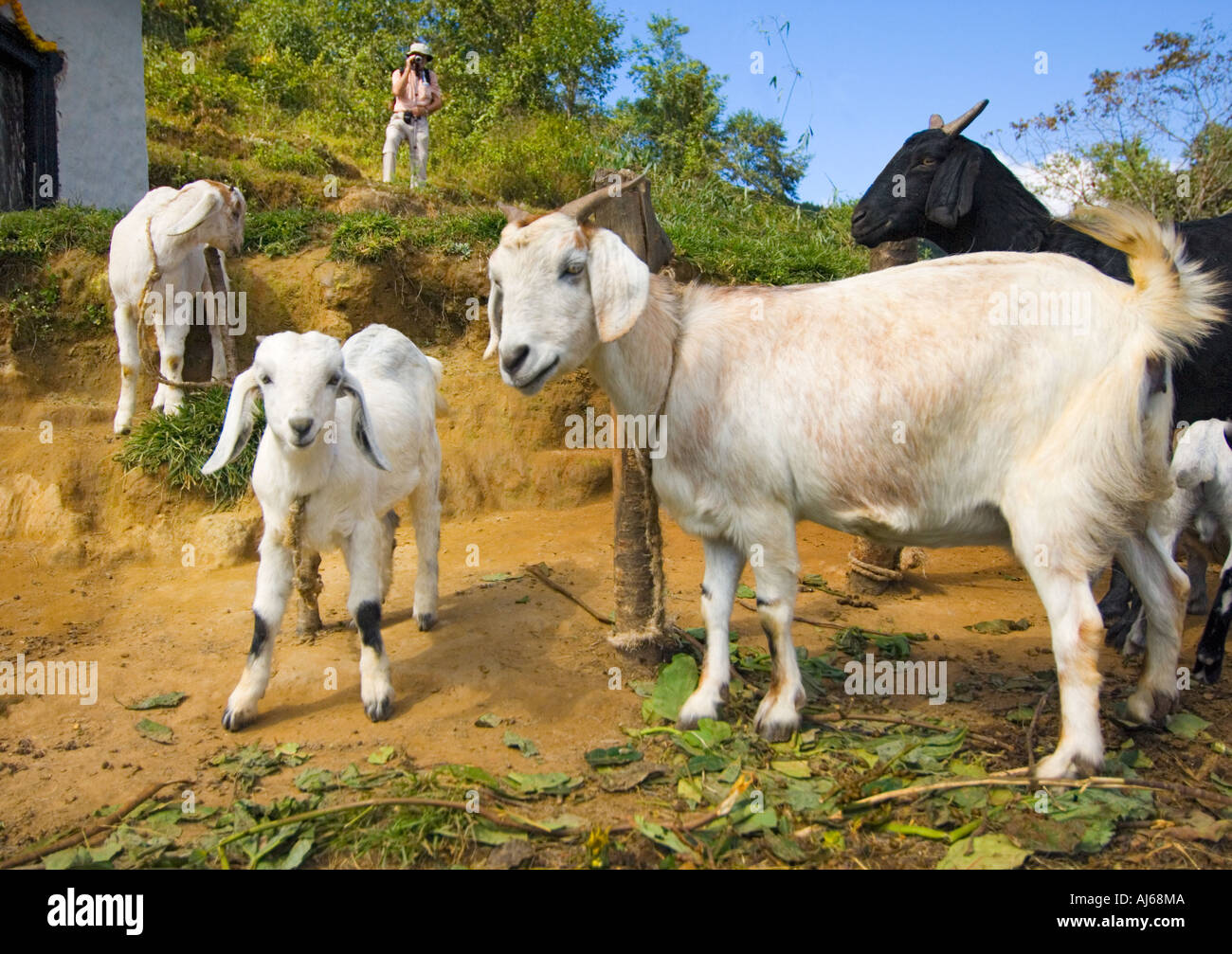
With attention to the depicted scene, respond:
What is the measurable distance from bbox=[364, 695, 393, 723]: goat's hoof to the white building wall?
843 cm

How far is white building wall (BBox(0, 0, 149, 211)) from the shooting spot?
10070mm

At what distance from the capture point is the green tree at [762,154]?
54.2 ft

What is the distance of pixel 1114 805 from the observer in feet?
10.5

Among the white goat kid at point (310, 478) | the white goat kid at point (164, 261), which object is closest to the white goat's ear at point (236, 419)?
the white goat kid at point (310, 478)

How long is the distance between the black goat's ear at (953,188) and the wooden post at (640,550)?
6.05 ft

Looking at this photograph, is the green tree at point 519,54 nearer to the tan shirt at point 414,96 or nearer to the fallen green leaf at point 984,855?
the tan shirt at point 414,96

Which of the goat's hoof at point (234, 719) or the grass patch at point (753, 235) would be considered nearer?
the goat's hoof at point (234, 719)

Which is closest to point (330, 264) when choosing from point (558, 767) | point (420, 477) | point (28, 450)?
point (28, 450)

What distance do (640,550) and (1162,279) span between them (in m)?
2.63

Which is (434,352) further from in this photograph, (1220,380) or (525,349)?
(1220,380)

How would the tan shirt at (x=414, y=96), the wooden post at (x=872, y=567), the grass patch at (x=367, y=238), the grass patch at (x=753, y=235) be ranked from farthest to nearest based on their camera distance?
the tan shirt at (x=414, y=96)
the grass patch at (x=753, y=235)
the grass patch at (x=367, y=238)
the wooden post at (x=872, y=567)

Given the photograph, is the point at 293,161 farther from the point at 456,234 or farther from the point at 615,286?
the point at 615,286

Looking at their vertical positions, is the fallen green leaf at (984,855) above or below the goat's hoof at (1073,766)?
below

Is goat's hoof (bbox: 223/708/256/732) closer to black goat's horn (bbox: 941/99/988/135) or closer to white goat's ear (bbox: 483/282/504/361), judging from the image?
white goat's ear (bbox: 483/282/504/361)
